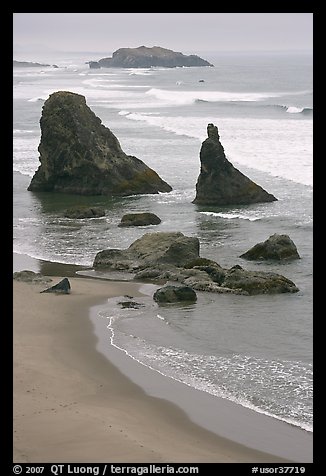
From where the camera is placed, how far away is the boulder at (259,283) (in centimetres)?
1967

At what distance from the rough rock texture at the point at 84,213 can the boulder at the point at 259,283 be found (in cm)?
1086

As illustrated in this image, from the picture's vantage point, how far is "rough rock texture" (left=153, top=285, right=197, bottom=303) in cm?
1864

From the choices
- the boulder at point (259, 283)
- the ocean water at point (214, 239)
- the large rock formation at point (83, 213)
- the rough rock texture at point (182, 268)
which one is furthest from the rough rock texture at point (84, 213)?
the boulder at point (259, 283)

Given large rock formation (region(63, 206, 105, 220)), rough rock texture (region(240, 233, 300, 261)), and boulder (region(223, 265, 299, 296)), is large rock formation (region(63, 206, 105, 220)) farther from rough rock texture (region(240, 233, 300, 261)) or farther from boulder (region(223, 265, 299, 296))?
boulder (region(223, 265, 299, 296))

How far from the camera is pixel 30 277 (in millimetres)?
20703

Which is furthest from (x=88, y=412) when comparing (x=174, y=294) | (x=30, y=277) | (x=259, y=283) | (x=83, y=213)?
(x=83, y=213)

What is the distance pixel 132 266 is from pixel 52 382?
9.48 metres

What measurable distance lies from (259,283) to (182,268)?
8.73ft

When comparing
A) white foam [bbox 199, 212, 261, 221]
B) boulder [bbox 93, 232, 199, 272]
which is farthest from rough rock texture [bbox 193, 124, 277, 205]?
boulder [bbox 93, 232, 199, 272]

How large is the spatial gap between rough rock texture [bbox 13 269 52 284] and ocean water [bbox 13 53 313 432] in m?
2.37
